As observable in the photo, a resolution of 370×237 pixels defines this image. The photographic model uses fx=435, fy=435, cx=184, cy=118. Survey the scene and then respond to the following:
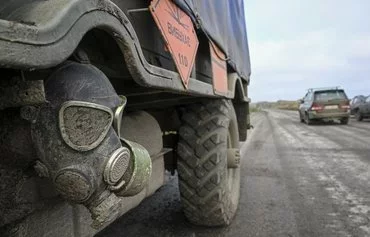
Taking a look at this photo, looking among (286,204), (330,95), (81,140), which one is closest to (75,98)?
(81,140)

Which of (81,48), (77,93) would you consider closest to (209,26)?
(81,48)

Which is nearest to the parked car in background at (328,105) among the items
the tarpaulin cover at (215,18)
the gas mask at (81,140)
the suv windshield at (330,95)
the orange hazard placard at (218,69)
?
the suv windshield at (330,95)

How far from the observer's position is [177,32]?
213 centimetres

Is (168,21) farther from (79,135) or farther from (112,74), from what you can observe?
(79,135)

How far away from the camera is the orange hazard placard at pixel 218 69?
3.15 m

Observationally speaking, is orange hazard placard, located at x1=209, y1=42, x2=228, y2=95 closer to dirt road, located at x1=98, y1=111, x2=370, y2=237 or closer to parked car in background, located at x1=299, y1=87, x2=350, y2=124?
dirt road, located at x1=98, y1=111, x2=370, y2=237

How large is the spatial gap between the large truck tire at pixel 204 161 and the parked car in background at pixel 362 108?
18.6 metres

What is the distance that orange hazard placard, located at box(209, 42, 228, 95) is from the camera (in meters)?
3.15

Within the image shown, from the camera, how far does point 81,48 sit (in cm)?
146

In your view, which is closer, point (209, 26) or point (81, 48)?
point (81, 48)

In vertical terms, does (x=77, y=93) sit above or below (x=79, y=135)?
above

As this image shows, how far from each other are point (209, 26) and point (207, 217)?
1796mm

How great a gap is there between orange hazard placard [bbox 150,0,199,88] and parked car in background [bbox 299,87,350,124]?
18645 mm

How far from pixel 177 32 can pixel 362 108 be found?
20.9 metres
